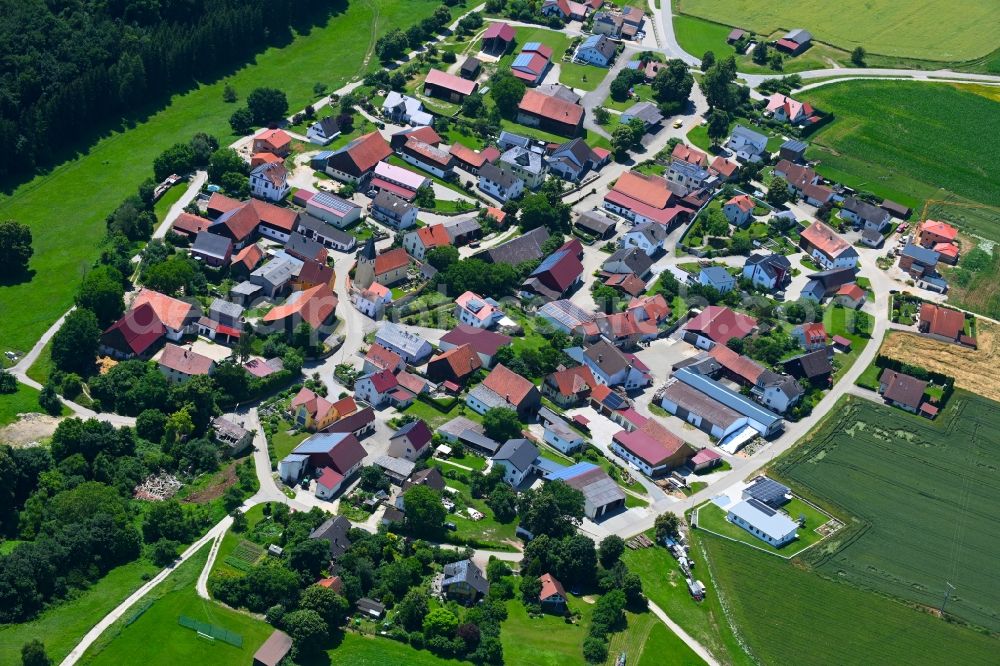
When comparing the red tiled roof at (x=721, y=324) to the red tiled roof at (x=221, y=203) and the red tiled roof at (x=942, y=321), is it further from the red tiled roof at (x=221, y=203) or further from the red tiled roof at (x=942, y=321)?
the red tiled roof at (x=221, y=203)

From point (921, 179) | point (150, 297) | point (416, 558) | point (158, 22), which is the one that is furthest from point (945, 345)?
point (158, 22)

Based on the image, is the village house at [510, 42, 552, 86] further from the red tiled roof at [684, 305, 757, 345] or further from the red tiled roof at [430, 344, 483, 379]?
the red tiled roof at [430, 344, 483, 379]

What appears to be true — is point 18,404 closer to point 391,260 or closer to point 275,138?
point 391,260

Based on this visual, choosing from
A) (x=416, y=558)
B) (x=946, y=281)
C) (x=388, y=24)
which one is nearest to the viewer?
(x=416, y=558)

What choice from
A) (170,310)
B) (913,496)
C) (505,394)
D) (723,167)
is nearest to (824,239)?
(723,167)

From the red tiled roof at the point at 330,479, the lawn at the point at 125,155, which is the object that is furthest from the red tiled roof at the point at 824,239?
the red tiled roof at the point at 330,479

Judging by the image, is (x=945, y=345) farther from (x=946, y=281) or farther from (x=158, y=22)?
(x=158, y=22)
